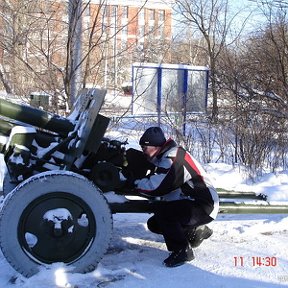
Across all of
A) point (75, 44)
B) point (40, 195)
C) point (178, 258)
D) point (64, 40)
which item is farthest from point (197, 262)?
point (64, 40)

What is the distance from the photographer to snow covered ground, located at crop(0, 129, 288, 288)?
3.35 meters

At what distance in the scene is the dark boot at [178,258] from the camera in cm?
→ 370

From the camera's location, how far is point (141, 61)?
37.1ft

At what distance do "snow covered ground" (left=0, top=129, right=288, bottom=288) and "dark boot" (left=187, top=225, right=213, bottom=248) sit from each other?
0.19ft

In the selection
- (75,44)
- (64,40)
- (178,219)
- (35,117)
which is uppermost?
(64,40)

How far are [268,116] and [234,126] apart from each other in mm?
831

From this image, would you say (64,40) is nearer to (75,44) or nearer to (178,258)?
(75,44)

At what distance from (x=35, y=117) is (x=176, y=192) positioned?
123 centimetres

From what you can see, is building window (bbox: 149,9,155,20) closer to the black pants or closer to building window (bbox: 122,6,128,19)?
building window (bbox: 122,6,128,19)

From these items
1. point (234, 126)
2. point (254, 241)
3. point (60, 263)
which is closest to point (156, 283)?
point (60, 263)

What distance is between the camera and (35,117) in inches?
151

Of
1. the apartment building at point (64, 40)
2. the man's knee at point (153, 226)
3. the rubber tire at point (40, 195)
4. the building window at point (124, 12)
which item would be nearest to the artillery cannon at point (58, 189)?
the rubber tire at point (40, 195)
